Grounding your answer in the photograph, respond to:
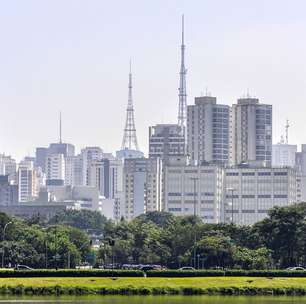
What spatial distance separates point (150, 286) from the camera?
131625 mm

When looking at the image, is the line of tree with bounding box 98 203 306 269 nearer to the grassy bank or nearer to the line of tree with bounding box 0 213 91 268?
the line of tree with bounding box 0 213 91 268

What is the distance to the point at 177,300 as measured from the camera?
11856cm

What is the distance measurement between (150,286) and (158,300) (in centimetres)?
1358

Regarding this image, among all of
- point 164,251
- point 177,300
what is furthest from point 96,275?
point 164,251

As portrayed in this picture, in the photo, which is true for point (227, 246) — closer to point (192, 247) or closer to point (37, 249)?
point (192, 247)

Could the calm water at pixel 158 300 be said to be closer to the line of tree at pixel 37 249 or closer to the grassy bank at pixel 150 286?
the grassy bank at pixel 150 286

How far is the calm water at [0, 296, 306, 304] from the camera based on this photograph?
114750 millimetres

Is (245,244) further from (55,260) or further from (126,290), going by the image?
(126,290)

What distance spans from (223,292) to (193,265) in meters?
47.4

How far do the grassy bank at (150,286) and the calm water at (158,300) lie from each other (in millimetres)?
5860

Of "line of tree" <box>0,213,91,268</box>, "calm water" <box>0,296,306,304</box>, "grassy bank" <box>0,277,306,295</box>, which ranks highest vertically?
"line of tree" <box>0,213,91,268</box>

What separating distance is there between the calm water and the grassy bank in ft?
19.2

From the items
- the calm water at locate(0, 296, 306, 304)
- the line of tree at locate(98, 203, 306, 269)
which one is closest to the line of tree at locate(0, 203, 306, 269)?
the line of tree at locate(98, 203, 306, 269)

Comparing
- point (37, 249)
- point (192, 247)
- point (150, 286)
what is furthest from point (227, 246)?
point (150, 286)
